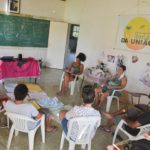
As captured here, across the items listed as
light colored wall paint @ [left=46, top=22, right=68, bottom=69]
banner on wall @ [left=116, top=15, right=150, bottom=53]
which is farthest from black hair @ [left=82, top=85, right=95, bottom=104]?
light colored wall paint @ [left=46, top=22, right=68, bottom=69]

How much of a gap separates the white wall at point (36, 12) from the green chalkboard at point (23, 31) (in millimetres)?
170

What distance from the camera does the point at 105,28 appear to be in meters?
5.54

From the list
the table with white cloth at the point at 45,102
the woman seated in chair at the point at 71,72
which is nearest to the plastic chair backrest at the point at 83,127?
the table with white cloth at the point at 45,102

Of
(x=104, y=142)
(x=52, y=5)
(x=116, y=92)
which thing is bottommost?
(x=104, y=142)

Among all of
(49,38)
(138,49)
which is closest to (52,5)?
(49,38)

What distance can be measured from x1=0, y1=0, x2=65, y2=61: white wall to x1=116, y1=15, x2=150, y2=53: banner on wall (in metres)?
3.20

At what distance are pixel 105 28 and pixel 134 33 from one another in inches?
40.8

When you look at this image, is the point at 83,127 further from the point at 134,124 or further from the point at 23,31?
the point at 23,31

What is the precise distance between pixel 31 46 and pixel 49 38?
0.76m

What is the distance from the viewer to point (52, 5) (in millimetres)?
7285

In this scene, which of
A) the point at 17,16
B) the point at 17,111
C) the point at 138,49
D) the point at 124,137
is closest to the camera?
the point at 17,111

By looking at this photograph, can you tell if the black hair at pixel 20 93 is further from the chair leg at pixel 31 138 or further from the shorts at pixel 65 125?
the shorts at pixel 65 125

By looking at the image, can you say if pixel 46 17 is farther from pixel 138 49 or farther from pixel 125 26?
pixel 138 49

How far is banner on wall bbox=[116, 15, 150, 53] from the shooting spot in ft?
14.7
